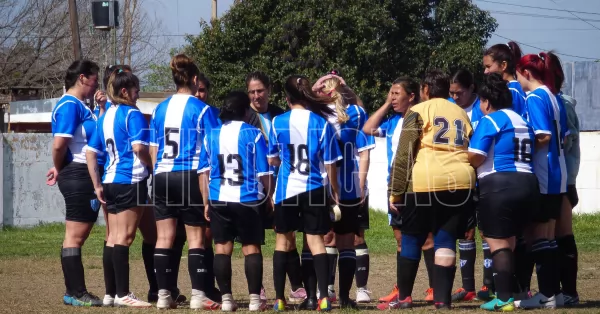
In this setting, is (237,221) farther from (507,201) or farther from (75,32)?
(75,32)

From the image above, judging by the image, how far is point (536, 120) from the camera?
7441 millimetres

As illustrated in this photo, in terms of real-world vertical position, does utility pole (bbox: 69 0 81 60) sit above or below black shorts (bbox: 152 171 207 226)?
above

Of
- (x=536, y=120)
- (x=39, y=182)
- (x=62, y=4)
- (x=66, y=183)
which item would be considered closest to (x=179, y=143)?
(x=66, y=183)

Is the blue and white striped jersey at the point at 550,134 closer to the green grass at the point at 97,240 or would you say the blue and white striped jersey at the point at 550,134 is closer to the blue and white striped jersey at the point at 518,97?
the blue and white striped jersey at the point at 518,97

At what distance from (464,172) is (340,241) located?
1431 mm

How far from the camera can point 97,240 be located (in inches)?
608

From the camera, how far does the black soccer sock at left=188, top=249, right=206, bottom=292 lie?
767 cm

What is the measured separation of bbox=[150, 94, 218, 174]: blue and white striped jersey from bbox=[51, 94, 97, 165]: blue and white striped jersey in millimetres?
921

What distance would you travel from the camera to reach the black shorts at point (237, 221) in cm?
745

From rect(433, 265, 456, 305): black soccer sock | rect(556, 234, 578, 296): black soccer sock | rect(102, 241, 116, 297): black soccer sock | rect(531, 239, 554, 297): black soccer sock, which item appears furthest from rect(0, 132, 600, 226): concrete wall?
rect(433, 265, 456, 305): black soccer sock

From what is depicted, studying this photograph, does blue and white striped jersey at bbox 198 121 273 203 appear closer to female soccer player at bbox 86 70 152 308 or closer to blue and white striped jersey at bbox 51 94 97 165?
female soccer player at bbox 86 70 152 308

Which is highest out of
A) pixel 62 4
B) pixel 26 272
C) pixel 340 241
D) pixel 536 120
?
pixel 62 4

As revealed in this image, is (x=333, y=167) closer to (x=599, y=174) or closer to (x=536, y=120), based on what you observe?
(x=536, y=120)

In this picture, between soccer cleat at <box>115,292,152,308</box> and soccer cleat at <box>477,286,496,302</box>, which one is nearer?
soccer cleat at <box>115,292,152,308</box>
